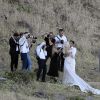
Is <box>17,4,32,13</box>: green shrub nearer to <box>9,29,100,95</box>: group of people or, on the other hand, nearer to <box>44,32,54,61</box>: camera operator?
<box>9,29,100,95</box>: group of people

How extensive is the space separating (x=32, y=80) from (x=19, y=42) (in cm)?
252

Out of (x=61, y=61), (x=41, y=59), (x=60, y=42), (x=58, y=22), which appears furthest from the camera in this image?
(x=58, y=22)

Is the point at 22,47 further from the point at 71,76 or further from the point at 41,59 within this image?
the point at 71,76

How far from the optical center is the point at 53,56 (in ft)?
67.5

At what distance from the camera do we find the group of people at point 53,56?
18.8 metres

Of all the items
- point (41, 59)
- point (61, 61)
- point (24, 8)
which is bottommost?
point (61, 61)

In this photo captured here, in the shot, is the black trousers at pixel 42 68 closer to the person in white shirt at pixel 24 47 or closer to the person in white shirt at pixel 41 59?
the person in white shirt at pixel 41 59

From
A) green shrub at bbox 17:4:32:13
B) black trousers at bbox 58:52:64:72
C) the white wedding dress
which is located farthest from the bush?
green shrub at bbox 17:4:32:13

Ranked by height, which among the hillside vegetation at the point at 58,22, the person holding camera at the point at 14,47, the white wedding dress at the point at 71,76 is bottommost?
the white wedding dress at the point at 71,76

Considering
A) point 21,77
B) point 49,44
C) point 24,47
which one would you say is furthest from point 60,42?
point 21,77

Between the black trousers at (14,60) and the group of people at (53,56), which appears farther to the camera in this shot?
the black trousers at (14,60)

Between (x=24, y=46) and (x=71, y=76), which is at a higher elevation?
(x=24, y=46)

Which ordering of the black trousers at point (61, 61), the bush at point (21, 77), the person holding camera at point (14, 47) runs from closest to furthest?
the bush at point (21, 77), the person holding camera at point (14, 47), the black trousers at point (61, 61)

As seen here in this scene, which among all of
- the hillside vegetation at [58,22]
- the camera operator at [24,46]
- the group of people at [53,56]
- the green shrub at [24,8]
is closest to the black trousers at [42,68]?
the group of people at [53,56]
